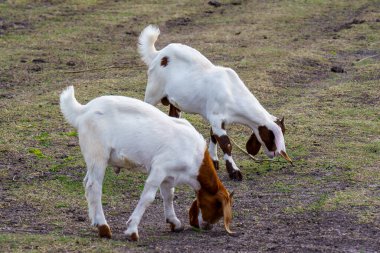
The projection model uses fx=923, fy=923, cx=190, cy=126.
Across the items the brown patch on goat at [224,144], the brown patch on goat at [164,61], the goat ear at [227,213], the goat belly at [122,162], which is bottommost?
the brown patch on goat at [224,144]

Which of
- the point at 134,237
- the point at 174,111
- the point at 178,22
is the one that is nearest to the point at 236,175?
the point at 174,111

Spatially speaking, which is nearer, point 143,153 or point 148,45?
point 143,153

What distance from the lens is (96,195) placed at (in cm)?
671

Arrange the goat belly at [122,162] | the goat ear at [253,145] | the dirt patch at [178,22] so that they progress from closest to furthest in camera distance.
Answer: the goat belly at [122,162], the goat ear at [253,145], the dirt patch at [178,22]

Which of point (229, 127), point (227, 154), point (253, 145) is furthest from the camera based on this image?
point (229, 127)

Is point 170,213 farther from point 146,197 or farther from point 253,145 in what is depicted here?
point 253,145

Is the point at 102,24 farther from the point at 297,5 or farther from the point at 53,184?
the point at 53,184

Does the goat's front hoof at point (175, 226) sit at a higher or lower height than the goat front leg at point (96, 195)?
lower

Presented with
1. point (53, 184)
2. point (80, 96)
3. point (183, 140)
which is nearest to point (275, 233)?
point (183, 140)

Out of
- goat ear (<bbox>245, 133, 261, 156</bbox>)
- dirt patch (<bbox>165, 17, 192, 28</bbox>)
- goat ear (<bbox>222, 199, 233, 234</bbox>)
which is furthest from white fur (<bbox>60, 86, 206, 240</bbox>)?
dirt patch (<bbox>165, 17, 192, 28</bbox>)

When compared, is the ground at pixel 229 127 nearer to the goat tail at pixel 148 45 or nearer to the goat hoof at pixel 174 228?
the goat hoof at pixel 174 228

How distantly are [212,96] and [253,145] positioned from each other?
651 mm

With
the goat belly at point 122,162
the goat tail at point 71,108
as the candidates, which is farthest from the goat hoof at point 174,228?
the goat tail at point 71,108

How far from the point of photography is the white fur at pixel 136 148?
262 inches
